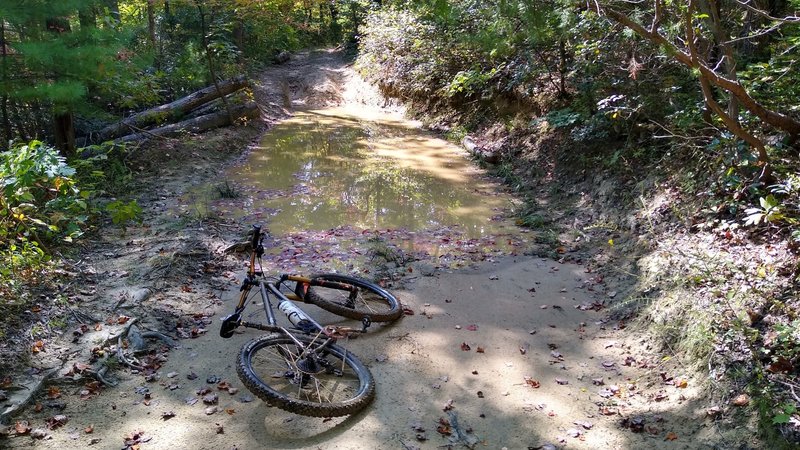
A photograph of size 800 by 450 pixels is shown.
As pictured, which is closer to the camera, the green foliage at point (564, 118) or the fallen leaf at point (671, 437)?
the fallen leaf at point (671, 437)

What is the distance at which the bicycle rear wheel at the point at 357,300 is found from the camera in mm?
5266

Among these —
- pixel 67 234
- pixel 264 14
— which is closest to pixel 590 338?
pixel 67 234

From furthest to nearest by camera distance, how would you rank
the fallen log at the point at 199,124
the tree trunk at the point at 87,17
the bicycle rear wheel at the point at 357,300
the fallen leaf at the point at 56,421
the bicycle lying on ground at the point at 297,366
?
the fallen log at the point at 199,124, the tree trunk at the point at 87,17, the bicycle rear wheel at the point at 357,300, the bicycle lying on ground at the point at 297,366, the fallen leaf at the point at 56,421

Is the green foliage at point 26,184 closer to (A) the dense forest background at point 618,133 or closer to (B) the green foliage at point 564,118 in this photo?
(A) the dense forest background at point 618,133

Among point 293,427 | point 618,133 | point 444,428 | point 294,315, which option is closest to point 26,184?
point 294,315

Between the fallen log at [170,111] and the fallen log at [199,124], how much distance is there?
0.22 meters

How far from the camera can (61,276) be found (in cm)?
534

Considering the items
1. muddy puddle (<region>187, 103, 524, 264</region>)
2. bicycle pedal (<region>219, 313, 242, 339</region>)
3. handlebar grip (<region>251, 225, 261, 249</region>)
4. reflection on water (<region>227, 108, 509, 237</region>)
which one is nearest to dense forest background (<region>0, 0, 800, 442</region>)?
muddy puddle (<region>187, 103, 524, 264</region>)

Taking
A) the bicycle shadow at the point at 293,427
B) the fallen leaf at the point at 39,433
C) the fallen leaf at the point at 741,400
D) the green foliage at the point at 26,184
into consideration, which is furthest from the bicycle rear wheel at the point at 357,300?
the fallen leaf at the point at 741,400

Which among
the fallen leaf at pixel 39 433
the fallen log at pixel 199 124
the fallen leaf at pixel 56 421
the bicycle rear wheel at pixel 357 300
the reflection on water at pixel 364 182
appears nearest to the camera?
the fallen leaf at pixel 39 433

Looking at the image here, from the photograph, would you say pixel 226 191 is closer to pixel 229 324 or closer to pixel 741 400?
pixel 229 324

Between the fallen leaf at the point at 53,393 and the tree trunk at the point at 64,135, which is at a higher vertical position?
the tree trunk at the point at 64,135

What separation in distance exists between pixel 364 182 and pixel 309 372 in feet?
22.3

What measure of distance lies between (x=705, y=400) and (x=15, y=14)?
8122 millimetres
